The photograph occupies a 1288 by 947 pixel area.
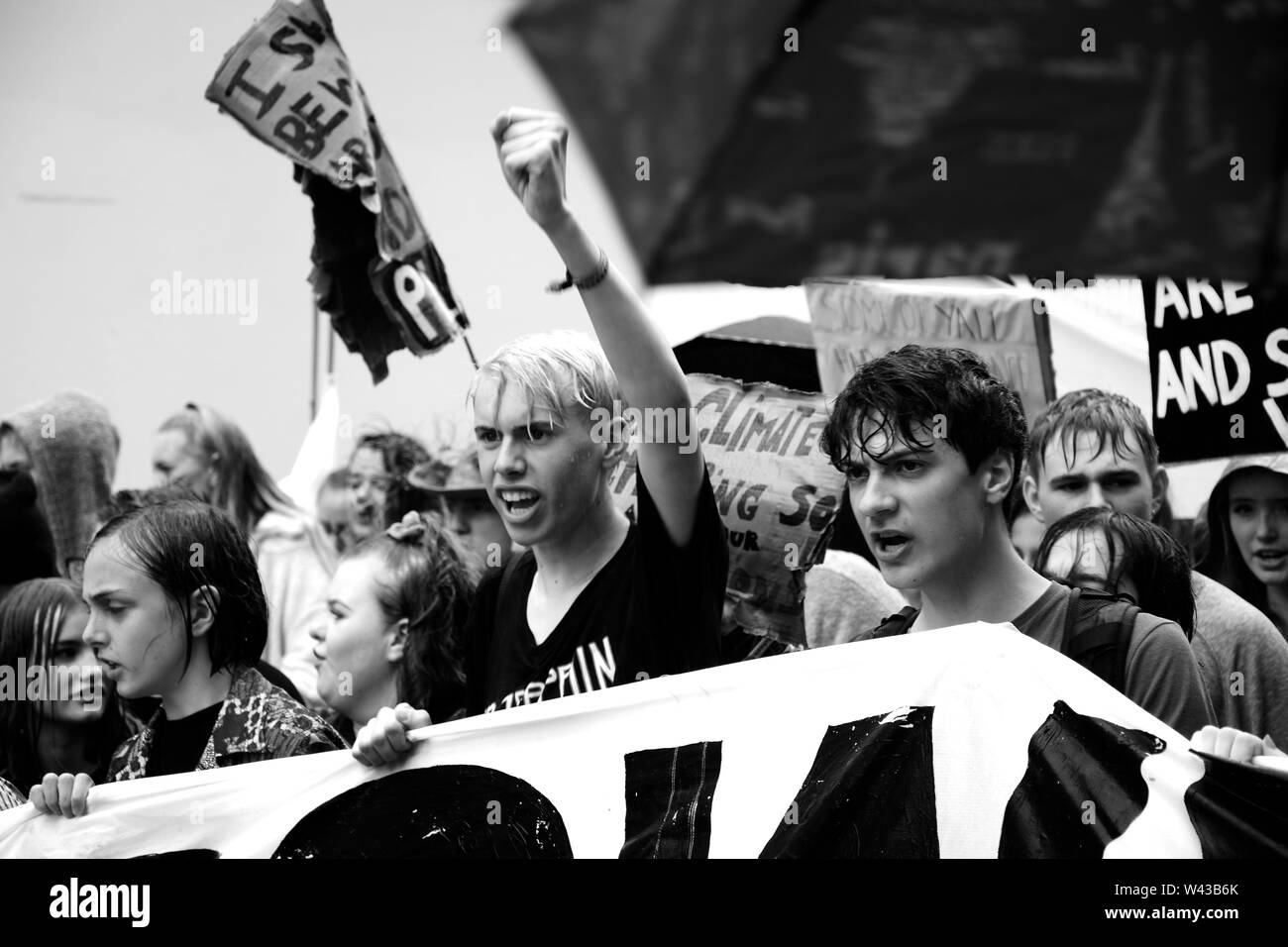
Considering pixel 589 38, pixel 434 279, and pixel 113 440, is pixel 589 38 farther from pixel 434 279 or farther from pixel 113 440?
pixel 113 440

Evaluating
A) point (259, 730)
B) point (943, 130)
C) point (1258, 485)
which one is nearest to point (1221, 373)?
point (1258, 485)

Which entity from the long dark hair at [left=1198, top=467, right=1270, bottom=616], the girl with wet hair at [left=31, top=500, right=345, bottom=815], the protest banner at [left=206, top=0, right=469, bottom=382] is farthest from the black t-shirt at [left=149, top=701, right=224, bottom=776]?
the long dark hair at [left=1198, top=467, right=1270, bottom=616]

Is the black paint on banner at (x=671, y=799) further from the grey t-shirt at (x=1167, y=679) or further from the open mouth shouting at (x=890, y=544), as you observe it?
the grey t-shirt at (x=1167, y=679)

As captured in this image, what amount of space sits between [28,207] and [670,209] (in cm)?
488

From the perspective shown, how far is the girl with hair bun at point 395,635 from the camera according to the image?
145 inches

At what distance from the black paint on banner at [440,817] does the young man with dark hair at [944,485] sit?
2.53 ft

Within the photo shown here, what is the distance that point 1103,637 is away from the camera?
2711 mm

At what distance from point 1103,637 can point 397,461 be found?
286cm

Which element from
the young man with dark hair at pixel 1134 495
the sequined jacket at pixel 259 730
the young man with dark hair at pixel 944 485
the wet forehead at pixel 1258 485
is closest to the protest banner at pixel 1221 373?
the wet forehead at pixel 1258 485

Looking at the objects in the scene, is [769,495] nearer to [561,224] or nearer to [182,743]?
[561,224]

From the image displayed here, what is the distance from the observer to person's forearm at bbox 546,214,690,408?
2891 millimetres

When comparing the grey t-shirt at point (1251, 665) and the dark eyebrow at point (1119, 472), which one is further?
the dark eyebrow at point (1119, 472)

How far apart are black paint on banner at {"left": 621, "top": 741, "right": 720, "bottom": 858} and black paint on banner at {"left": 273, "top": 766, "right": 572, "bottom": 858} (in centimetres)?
14

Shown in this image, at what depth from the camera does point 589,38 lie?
2762mm
